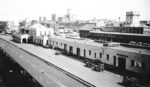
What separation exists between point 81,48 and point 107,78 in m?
14.7

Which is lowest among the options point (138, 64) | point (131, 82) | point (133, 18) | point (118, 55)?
point (131, 82)

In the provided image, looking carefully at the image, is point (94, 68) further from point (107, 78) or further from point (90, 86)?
point (90, 86)

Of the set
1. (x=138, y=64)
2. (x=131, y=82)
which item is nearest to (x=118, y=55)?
(x=138, y=64)

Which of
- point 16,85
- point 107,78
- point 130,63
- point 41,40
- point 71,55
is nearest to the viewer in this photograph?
point 16,85

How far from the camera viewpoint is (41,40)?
60.2 metres

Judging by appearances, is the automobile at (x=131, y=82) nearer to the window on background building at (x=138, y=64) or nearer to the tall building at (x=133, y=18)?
the window on background building at (x=138, y=64)

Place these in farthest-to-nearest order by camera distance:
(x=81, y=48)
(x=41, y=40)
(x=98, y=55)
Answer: (x=41, y=40) → (x=81, y=48) → (x=98, y=55)

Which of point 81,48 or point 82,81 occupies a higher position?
point 81,48

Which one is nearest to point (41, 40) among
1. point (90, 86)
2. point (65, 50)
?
point (65, 50)

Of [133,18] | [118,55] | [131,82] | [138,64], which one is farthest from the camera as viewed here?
[133,18]

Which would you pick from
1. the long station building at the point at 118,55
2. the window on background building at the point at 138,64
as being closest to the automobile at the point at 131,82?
the long station building at the point at 118,55

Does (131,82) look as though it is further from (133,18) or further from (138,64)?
(133,18)

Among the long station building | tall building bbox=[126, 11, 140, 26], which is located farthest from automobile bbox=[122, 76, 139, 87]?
tall building bbox=[126, 11, 140, 26]

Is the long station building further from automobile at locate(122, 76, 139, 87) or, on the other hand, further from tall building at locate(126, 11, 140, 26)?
tall building at locate(126, 11, 140, 26)
